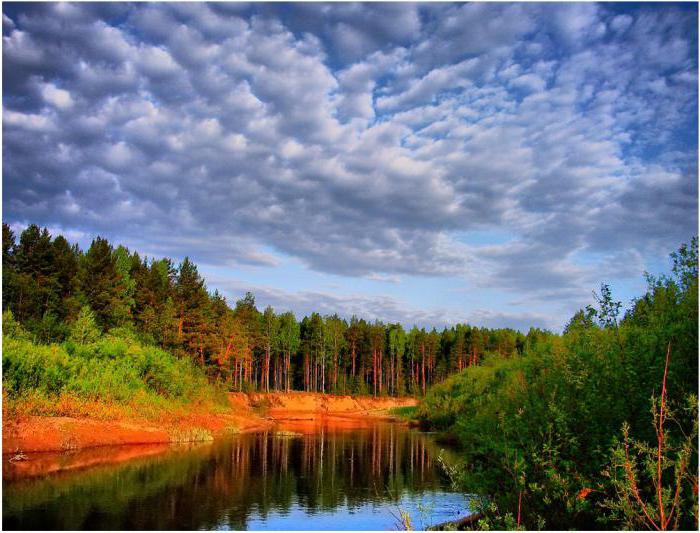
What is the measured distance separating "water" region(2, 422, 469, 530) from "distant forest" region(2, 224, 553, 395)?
10.8 m

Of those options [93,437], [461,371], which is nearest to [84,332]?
[93,437]

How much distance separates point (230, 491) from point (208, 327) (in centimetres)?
4483

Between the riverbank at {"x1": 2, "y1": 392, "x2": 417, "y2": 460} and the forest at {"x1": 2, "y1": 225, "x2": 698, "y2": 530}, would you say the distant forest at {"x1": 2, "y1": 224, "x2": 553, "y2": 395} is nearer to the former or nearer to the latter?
the forest at {"x1": 2, "y1": 225, "x2": 698, "y2": 530}

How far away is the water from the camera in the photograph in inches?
701

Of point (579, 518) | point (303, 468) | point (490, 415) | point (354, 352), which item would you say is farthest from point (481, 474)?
point (354, 352)

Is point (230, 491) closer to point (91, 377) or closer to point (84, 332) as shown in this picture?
point (91, 377)

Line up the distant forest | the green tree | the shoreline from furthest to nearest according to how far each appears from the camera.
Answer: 1. the distant forest
2. the green tree
3. the shoreline

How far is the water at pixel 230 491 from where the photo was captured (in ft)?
58.4

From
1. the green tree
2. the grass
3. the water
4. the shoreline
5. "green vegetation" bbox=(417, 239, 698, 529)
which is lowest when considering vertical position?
the grass

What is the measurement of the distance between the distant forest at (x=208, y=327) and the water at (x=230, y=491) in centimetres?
1076

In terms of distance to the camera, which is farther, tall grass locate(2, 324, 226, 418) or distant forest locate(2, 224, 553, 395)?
distant forest locate(2, 224, 553, 395)

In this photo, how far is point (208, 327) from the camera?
217 feet

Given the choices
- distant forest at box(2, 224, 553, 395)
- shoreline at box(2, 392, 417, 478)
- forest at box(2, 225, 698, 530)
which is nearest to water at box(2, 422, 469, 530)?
shoreline at box(2, 392, 417, 478)

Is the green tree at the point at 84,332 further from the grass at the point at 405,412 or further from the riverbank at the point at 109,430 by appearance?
the grass at the point at 405,412
